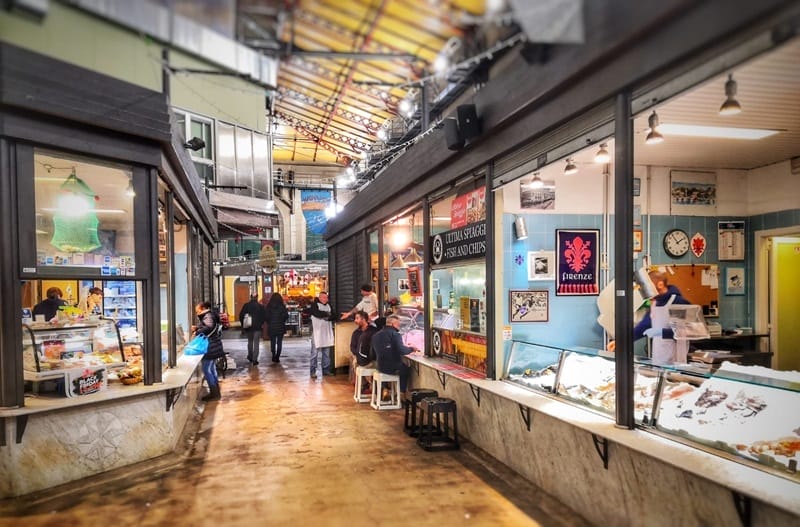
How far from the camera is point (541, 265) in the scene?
6.43 meters

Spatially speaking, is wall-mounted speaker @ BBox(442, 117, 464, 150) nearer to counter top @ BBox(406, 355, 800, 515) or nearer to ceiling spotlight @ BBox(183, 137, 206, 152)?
counter top @ BBox(406, 355, 800, 515)

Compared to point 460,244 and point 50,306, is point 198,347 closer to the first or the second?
point 50,306

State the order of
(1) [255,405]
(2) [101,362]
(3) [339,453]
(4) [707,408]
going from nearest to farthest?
(4) [707,408], (2) [101,362], (3) [339,453], (1) [255,405]

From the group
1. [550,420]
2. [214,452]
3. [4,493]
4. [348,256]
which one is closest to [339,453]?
[214,452]

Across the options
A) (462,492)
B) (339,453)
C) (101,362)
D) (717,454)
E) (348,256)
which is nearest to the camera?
(717,454)

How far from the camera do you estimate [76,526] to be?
13.0 ft

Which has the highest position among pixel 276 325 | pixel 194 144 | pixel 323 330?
pixel 194 144

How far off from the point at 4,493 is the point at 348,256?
9.64 meters

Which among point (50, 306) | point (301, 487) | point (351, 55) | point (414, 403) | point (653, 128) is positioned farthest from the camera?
point (50, 306)

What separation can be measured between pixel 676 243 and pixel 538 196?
8.00ft

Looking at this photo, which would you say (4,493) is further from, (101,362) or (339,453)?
(339,453)

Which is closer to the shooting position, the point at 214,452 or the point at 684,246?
the point at 214,452

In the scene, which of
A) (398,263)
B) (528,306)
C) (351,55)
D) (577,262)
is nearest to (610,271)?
(577,262)

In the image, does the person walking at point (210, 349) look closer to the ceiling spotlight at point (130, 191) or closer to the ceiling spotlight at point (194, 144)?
the ceiling spotlight at point (194, 144)
